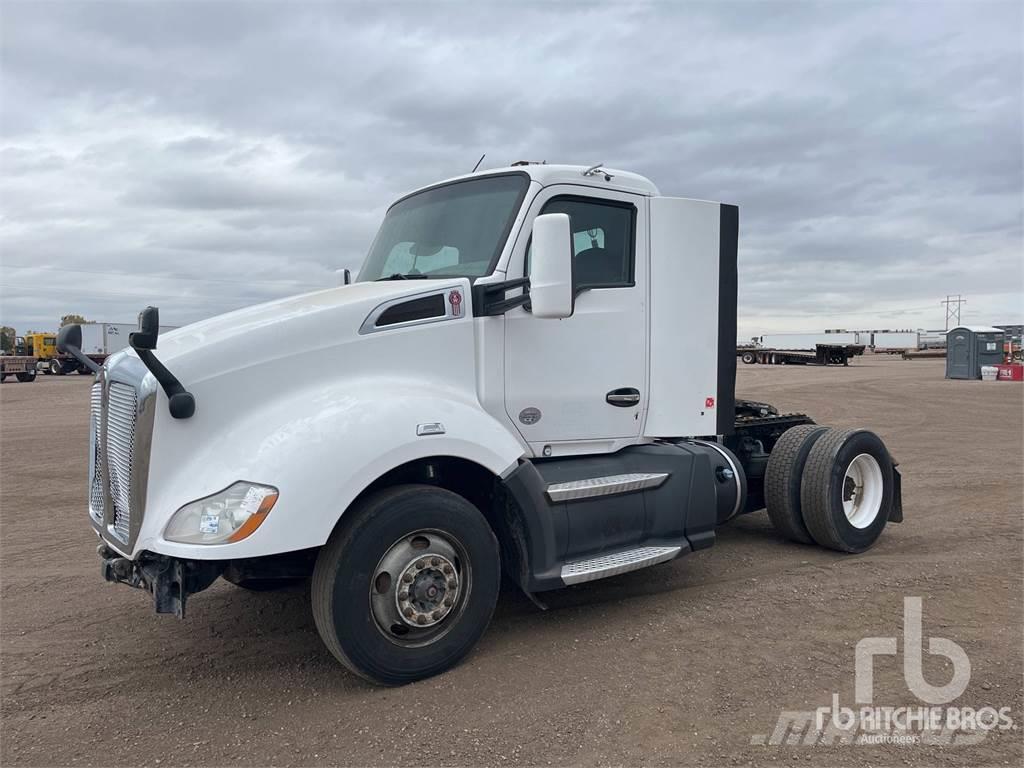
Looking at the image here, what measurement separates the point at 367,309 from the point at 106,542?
198 cm

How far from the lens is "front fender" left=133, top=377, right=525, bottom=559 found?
371cm

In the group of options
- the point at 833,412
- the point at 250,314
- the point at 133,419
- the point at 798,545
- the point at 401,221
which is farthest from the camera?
the point at 833,412

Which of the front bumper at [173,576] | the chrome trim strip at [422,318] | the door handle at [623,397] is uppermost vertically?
the chrome trim strip at [422,318]

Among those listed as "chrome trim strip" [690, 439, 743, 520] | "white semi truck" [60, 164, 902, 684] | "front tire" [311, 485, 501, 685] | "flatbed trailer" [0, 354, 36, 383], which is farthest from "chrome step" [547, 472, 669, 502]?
"flatbed trailer" [0, 354, 36, 383]

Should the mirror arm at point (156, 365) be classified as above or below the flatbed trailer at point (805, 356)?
above

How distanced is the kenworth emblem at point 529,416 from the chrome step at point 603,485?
436 millimetres

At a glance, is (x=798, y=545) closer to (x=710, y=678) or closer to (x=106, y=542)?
(x=710, y=678)

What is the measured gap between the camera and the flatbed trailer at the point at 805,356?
52.0m

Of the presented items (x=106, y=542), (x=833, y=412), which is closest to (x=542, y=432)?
(x=106, y=542)

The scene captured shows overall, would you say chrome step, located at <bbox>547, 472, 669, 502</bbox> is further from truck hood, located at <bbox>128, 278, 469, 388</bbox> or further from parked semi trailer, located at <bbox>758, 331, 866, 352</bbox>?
parked semi trailer, located at <bbox>758, 331, 866, 352</bbox>

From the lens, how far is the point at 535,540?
4.59 m

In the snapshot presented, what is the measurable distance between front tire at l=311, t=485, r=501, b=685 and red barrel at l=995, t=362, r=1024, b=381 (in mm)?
33104

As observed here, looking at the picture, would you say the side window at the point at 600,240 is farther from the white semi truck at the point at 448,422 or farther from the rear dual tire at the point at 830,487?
the rear dual tire at the point at 830,487

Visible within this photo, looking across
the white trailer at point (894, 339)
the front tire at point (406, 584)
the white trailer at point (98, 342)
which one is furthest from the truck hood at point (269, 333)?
the white trailer at point (894, 339)
